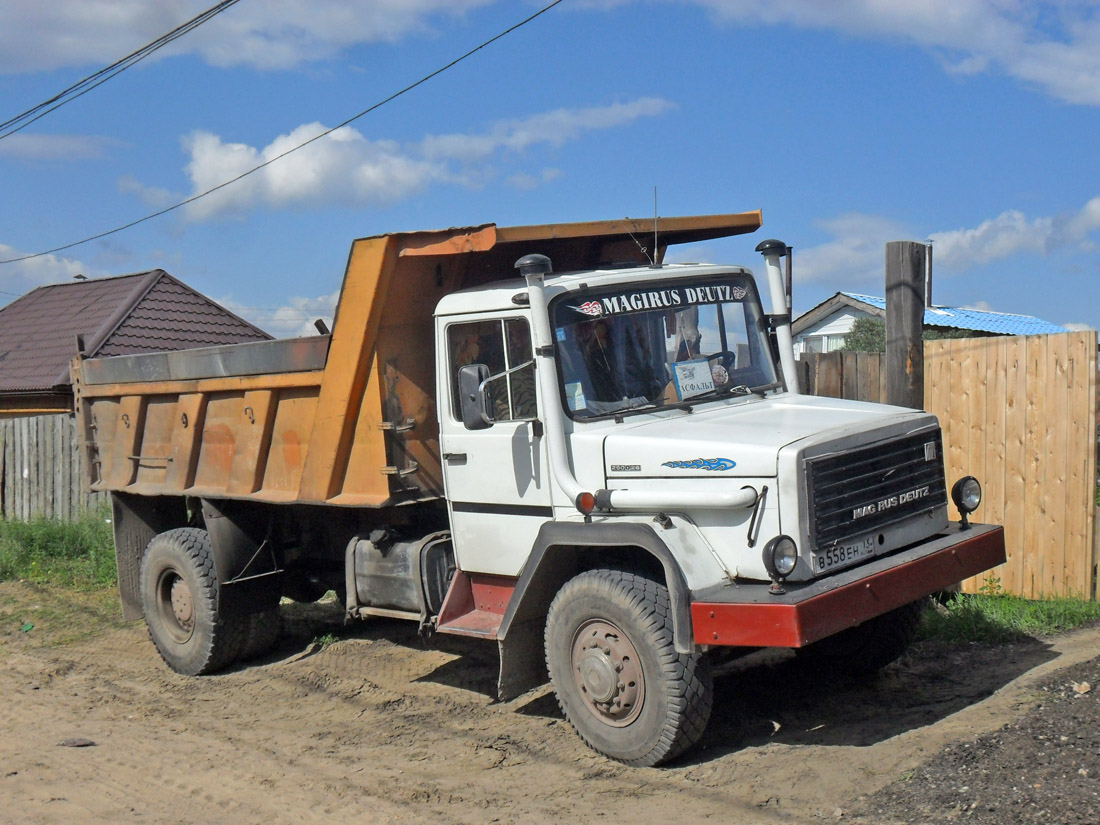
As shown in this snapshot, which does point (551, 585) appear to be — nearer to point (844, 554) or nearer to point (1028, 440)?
point (844, 554)

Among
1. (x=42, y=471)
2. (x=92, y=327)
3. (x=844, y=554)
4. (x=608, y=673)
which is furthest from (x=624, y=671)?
(x=92, y=327)

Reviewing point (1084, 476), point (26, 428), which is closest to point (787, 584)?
point (1084, 476)

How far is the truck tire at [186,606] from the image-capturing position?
792 centimetres

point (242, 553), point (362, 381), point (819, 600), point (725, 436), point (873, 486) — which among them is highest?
point (362, 381)

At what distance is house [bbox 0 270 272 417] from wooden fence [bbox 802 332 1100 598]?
39.3ft

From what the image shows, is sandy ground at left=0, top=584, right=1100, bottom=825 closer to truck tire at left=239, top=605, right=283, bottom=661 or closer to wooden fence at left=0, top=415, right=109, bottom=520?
truck tire at left=239, top=605, right=283, bottom=661

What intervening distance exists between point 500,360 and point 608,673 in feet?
5.85

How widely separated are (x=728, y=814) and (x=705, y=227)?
3741mm

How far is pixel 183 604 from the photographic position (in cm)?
816

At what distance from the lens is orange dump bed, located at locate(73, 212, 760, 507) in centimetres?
632

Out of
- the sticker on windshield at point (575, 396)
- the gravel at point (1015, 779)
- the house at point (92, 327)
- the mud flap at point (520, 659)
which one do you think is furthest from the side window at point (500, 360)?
the house at point (92, 327)

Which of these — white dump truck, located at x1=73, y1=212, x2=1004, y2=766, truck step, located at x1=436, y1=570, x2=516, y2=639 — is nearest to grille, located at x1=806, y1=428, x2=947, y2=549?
white dump truck, located at x1=73, y1=212, x2=1004, y2=766

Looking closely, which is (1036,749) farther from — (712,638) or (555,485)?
(555,485)

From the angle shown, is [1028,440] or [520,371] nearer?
[520,371]
